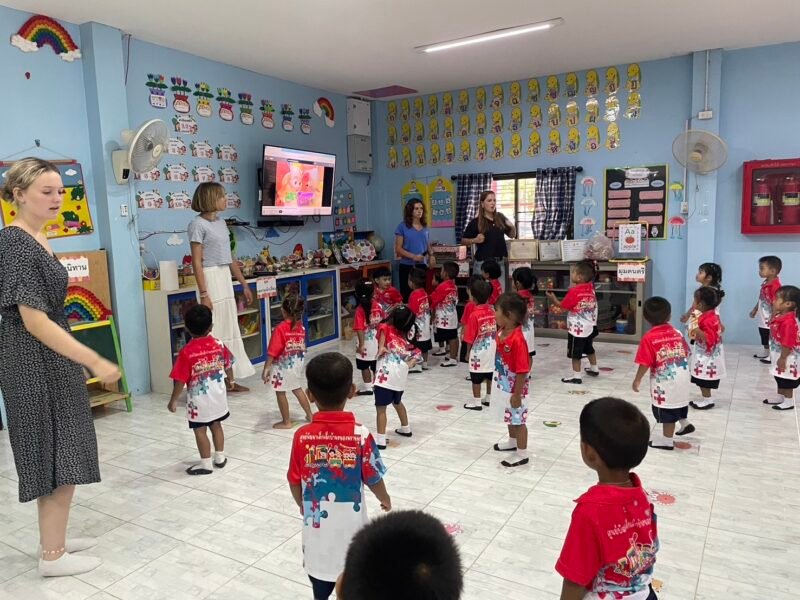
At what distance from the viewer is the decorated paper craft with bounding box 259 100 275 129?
645cm

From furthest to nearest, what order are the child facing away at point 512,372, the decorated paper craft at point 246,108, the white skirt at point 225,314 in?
the decorated paper craft at point 246,108, the white skirt at point 225,314, the child facing away at point 512,372

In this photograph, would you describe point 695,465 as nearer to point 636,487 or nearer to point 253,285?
point 636,487

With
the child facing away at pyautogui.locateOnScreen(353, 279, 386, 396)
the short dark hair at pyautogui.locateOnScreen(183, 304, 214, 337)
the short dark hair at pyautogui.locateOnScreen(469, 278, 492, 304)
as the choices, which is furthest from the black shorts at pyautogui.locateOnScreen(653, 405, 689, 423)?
the short dark hair at pyautogui.locateOnScreen(183, 304, 214, 337)

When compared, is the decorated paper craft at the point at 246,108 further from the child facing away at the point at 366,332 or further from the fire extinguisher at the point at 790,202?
the fire extinguisher at the point at 790,202

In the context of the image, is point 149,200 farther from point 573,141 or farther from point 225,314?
point 573,141

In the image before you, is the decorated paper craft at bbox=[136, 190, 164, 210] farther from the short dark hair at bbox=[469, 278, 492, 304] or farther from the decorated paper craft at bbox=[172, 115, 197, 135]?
the short dark hair at bbox=[469, 278, 492, 304]

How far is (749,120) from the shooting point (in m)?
6.00

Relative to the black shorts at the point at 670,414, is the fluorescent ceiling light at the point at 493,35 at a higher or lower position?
higher

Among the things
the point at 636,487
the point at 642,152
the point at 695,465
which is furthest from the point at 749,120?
the point at 636,487

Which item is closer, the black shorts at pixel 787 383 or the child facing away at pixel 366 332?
the black shorts at pixel 787 383

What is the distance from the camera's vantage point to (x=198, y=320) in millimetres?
3307

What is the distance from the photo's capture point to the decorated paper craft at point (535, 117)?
705 centimetres

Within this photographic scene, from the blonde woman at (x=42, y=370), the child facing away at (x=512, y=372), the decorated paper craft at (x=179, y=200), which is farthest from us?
the decorated paper craft at (x=179, y=200)

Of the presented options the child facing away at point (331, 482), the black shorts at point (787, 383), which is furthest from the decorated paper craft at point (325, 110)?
the child facing away at point (331, 482)
